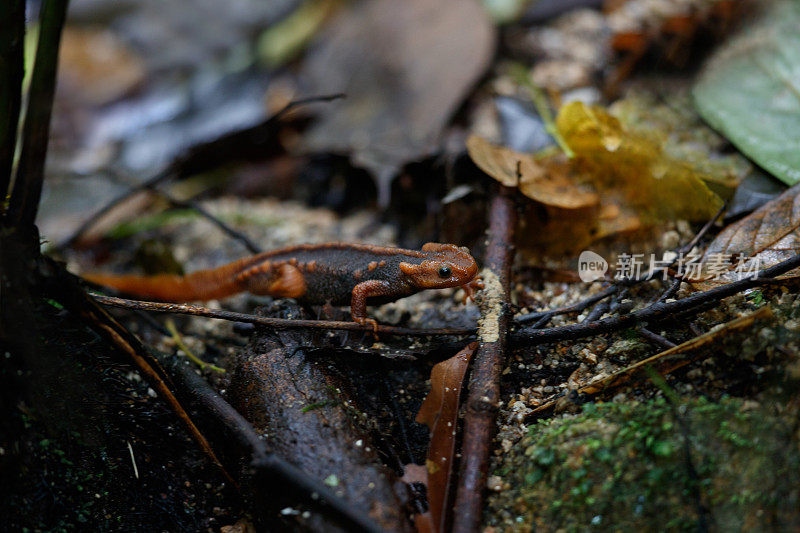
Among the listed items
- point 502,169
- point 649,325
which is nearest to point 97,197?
point 502,169

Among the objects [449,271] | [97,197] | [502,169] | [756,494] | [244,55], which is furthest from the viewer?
[244,55]

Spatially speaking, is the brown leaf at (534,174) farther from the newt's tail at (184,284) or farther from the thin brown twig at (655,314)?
the newt's tail at (184,284)

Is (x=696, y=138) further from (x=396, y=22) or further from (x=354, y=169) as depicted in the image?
(x=396, y=22)

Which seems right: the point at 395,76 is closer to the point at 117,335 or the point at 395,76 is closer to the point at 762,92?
the point at 762,92

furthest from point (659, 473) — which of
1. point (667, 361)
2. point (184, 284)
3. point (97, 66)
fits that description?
point (97, 66)

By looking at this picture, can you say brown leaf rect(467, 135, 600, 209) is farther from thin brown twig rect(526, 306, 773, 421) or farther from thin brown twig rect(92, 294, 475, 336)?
thin brown twig rect(526, 306, 773, 421)

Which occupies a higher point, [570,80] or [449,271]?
[570,80]

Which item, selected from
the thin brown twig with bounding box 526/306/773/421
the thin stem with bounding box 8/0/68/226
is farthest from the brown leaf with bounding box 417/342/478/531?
the thin stem with bounding box 8/0/68/226
